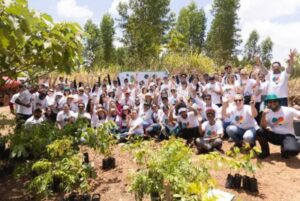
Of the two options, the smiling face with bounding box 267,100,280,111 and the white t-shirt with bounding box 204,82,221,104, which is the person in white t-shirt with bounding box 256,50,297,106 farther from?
the white t-shirt with bounding box 204,82,221,104

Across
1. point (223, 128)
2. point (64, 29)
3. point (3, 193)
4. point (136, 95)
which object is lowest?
point (3, 193)

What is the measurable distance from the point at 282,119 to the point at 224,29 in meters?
29.4

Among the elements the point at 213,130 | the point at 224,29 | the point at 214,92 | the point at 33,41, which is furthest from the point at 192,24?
the point at 33,41

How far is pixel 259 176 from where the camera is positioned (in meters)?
6.95

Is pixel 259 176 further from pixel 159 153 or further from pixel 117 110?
pixel 117 110

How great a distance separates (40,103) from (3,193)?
16.4 feet

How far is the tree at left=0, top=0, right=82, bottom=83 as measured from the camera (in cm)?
269

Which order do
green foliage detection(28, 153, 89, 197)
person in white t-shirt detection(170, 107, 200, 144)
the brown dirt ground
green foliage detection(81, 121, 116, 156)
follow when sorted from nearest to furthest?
green foliage detection(28, 153, 89, 197) → the brown dirt ground → green foliage detection(81, 121, 116, 156) → person in white t-shirt detection(170, 107, 200, 144)

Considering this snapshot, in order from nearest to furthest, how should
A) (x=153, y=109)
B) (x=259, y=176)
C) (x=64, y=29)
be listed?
1. (x=64, y=29)
2. (x=259, y=176)
3. (x=153, y=109)

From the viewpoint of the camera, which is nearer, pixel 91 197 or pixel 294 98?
pixel 91 197

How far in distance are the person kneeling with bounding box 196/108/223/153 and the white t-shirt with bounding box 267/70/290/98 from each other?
5.13ft

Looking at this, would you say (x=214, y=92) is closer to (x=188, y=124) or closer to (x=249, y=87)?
(x=249, y=87)

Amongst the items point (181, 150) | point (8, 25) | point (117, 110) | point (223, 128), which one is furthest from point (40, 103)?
point (8, 25)

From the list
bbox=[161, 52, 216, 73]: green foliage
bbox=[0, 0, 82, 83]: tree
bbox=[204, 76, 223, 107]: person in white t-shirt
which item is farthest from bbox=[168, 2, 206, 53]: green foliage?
bbox=[0, 0, 82, 83]: tree
